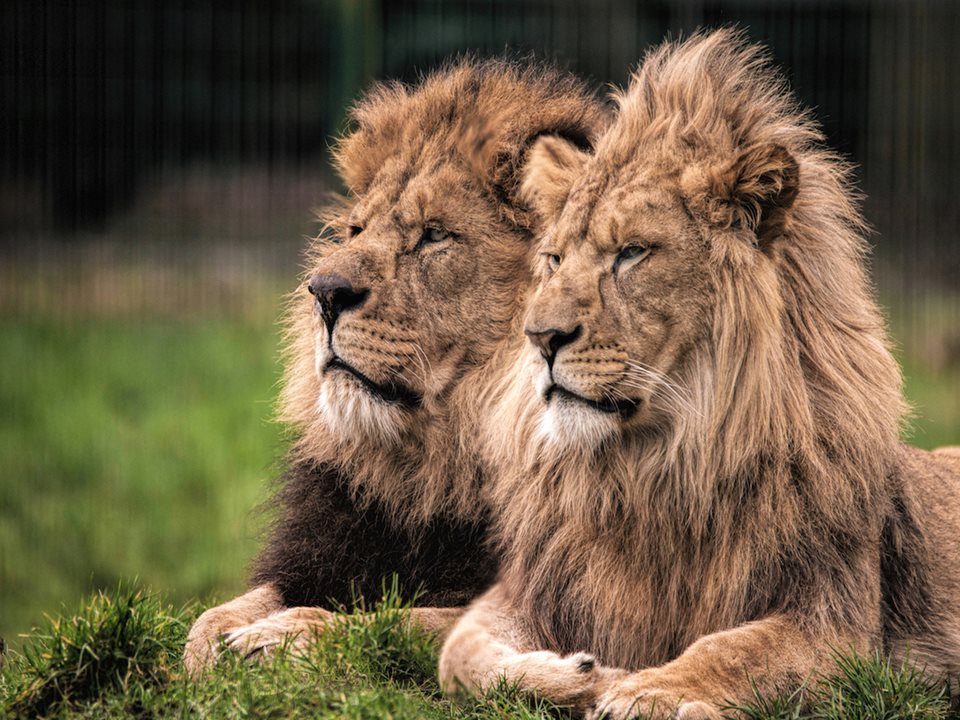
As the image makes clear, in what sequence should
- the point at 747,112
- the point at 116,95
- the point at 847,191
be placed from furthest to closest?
the point at 116,95, the point at 847,191, the point at 747,112

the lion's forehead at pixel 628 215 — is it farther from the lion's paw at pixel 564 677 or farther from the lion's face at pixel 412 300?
the lion's paw at pixel 564 677

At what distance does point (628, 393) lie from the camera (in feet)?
10.1

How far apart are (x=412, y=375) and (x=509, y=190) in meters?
0.56

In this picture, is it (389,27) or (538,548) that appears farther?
(389,27)

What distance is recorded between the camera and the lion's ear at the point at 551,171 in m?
3.51

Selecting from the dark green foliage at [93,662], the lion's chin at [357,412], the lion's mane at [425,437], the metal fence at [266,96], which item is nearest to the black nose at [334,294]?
the lion's chin at [357,412]

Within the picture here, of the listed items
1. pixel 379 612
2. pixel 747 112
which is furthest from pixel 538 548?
pixel 747 112

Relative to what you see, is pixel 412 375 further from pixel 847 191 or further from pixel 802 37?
pixel 802 37

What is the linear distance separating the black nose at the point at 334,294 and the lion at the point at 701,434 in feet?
1.53

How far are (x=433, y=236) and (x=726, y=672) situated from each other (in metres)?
1.42

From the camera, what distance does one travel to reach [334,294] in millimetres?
3625

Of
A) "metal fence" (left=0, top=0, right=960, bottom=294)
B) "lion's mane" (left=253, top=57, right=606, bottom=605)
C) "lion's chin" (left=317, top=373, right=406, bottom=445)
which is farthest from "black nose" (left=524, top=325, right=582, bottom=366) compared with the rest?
"metal fence" (left=0, top=0, right=960, bottom=294)

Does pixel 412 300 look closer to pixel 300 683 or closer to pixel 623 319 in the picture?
pixel 623 319

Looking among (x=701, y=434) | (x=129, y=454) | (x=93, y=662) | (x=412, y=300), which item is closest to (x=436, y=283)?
(x=412, y=300)
